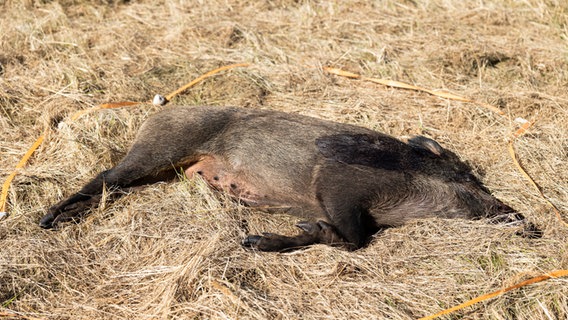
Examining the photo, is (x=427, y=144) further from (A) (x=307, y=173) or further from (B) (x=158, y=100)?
(B) (x=158, y=100)

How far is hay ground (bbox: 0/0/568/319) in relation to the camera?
3539 millimetres

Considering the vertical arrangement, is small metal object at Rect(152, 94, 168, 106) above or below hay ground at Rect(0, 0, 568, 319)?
below

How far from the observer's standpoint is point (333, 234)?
4.18m

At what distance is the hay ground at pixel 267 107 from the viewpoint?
354 centimetres

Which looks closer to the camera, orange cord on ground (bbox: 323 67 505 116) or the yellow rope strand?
the yellow rope strand

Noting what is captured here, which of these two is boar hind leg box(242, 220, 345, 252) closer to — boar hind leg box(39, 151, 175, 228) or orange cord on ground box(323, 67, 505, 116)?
boar hind leg box(39, 151, 175, 228)

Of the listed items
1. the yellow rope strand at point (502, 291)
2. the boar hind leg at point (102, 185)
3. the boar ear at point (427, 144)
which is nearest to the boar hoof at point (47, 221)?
the boar hind leg at point (102, 185)

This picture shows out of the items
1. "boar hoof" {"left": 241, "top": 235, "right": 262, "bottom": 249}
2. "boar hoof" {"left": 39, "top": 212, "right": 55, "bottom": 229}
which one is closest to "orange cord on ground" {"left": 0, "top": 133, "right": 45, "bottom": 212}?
"boar hoof" {"left": 39, "top": 212, "right": 55, "bottom": 229}

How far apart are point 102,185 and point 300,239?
1573mm

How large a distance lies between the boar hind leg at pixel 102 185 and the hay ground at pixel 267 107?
0.10m

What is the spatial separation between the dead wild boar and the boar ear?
0.22 metres

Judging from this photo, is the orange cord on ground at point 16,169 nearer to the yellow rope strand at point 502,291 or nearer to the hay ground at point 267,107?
the hay ground at point 267,107

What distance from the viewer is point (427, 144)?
A: 521 centimetres

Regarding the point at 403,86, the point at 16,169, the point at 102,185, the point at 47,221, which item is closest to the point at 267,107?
the point at 403,86
